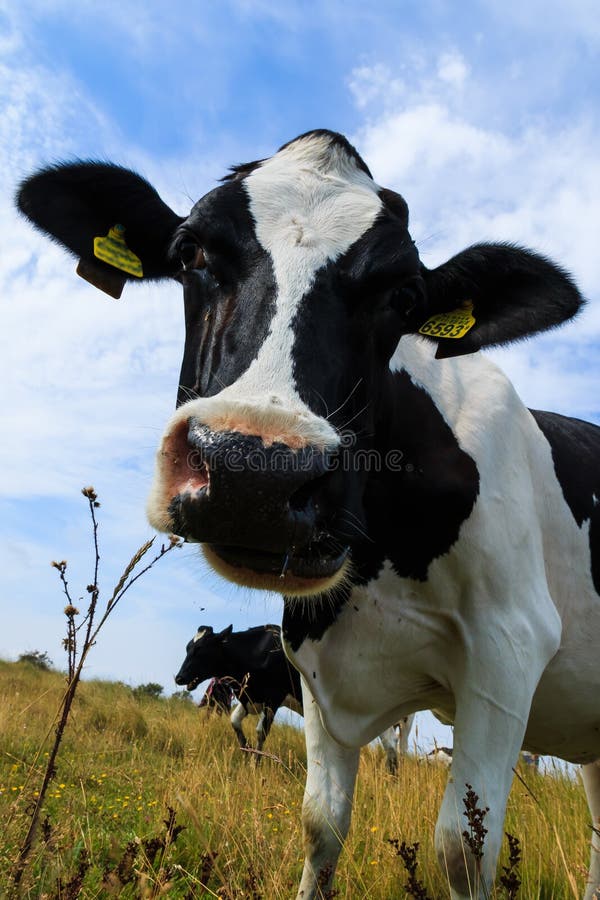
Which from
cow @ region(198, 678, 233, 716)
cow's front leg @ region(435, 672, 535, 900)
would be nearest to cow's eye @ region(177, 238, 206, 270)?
cow's front leg @ region(435, 672, 535, 900)

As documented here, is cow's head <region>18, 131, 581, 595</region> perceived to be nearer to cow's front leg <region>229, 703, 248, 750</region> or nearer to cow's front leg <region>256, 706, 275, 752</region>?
cow's front leg <region>256, 706, 275, 752</region>

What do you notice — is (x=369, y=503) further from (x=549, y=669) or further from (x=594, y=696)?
(x=594, y=696)

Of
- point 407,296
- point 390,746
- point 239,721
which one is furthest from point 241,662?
point 407,296

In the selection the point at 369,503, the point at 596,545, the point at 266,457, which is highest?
the point at 596,545

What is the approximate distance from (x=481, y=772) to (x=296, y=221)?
81.7 inches

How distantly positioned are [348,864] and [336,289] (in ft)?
9.35

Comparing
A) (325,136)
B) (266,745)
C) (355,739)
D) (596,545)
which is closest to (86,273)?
(325,136)

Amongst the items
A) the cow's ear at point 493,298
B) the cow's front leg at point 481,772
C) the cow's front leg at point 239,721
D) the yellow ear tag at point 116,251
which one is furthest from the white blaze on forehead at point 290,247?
the cow's front leg at point 239,721

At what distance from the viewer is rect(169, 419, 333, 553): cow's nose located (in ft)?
A: 6.19

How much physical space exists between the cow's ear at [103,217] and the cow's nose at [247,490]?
1.85 meters

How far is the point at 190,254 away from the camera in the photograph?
2953 millimetres

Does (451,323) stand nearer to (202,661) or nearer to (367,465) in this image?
(367,465)

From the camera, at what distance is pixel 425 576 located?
3143 millimetres

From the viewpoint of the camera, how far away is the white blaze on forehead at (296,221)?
2236 millimetres
